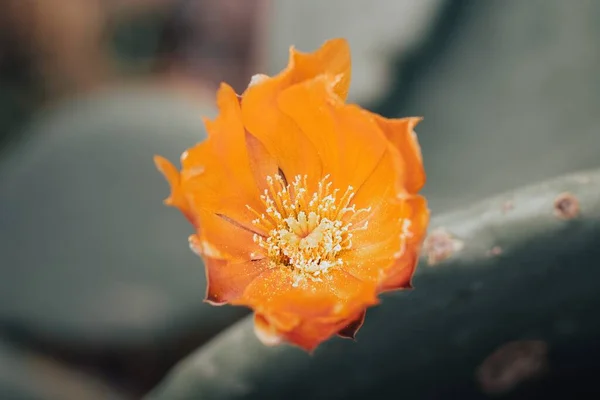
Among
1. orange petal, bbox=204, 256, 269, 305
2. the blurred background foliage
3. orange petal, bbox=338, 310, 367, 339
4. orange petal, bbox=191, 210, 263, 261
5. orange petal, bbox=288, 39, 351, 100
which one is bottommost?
orange petal, bbox=338, 310, 367, 339

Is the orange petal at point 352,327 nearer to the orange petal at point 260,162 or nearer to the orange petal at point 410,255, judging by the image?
the orange petal at point 410,255

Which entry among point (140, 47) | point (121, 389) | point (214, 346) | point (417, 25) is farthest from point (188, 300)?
point (140, 47)

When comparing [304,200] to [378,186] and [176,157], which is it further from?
[176,157]

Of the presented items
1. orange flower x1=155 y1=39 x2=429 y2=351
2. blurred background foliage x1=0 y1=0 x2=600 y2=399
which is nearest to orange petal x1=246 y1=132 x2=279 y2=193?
orange flower x1=155 y1=39 x2=429 y2=351

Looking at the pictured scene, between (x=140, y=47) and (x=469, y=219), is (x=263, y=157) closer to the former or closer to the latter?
(x=469, y=219)

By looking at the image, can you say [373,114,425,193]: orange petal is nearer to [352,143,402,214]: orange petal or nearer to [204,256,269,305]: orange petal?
[352,143,402,214]: orange petal

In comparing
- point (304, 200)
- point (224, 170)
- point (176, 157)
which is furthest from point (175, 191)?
point (176, 157)
